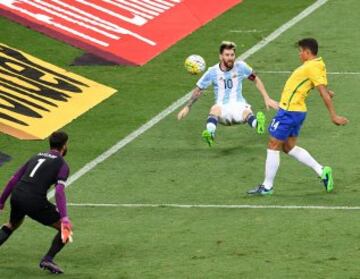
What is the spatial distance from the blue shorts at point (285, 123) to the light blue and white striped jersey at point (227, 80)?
2713 millimetres

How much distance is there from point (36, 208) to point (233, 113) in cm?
671

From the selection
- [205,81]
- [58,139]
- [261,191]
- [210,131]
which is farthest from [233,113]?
[58,139]

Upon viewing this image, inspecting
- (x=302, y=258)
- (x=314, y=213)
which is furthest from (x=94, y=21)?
(x=302, y=258)

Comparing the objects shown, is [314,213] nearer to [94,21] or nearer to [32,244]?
[32,244]

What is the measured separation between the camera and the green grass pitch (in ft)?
62.7

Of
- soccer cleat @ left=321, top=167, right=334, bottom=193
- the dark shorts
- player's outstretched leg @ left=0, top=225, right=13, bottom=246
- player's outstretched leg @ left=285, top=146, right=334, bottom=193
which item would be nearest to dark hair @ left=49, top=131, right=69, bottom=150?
the dark shorts

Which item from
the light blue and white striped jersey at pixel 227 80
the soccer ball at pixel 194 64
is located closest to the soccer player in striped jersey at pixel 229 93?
the light blue and white striped jersey at pixel 227 80

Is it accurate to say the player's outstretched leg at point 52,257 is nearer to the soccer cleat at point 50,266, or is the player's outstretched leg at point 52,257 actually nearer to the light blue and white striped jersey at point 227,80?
the soccer cleat at point 50,266

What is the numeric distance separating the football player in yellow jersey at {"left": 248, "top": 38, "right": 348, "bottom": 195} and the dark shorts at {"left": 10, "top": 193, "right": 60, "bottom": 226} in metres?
4.54

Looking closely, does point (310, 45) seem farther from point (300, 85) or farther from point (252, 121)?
point (252, 121)

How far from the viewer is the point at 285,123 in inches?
A: 861

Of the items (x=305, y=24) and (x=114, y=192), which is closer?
(x=114, y=192)

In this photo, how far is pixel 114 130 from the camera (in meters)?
26.6

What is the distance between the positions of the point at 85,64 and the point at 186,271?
41.7 feet
